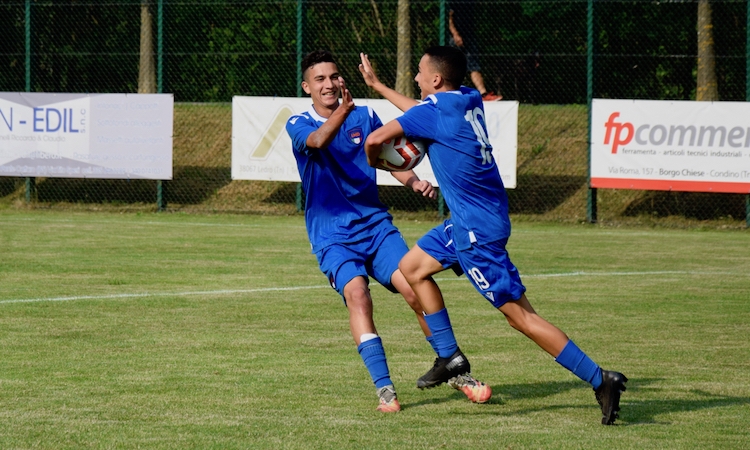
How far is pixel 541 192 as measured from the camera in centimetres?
1975

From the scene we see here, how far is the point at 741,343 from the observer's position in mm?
8070

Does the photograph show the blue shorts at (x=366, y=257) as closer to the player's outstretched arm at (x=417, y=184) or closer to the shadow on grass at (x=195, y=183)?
the player's outstretched arm at (x=417, y=184)

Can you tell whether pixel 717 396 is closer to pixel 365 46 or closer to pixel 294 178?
pixel 294 178

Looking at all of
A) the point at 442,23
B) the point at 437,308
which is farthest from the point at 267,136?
the point at 437,308

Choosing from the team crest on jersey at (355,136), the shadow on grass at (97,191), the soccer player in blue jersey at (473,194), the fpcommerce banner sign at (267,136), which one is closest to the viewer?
the soccer player in blue jersey at (473,194)

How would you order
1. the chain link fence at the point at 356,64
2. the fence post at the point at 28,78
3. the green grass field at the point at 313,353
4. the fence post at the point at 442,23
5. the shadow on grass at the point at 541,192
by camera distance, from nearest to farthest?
1. the green grass field at the point at 313,353
2. the fence post at the point at 442,23
3. the shadow on grass at the point at 541,192
4. the chain link fence at the point at 356,64
5. the fence post at the point at 28,78

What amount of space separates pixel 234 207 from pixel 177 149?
268cm

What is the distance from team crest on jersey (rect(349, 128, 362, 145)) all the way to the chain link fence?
41.0 feet

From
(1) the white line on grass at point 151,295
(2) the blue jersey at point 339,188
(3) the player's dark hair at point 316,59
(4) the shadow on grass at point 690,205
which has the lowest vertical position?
(1) the white line on grass at point 151,295

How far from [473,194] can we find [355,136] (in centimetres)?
96

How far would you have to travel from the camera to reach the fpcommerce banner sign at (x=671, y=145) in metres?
16.5

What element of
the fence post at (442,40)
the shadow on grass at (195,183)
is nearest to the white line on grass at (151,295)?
the fence post at (442,40)

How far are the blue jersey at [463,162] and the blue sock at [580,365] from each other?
26.7 inches

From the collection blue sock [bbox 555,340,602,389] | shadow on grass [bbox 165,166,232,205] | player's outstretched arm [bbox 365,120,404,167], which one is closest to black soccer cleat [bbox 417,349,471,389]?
blue sock [bbox 555,340,602,389]
